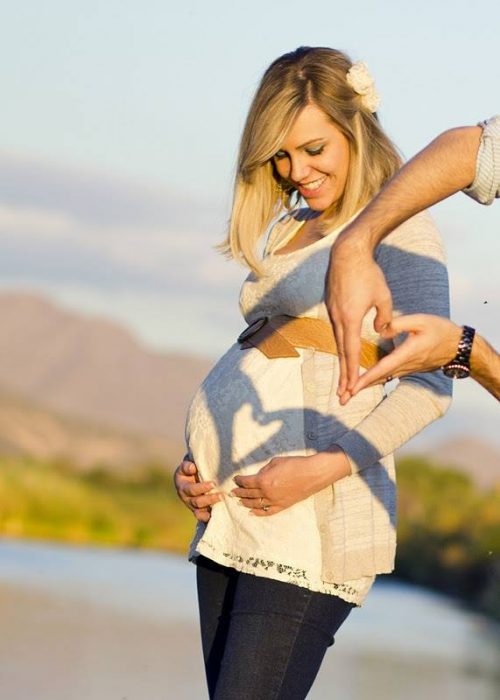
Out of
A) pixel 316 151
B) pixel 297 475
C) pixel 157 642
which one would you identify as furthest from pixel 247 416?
pixel 157 642

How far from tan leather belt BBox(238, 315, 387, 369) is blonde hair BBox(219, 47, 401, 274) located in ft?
0.43

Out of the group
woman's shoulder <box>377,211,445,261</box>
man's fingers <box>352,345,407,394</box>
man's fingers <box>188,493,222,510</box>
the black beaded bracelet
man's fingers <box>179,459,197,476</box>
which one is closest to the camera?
man's fingers <box>352,345,407,394</box>

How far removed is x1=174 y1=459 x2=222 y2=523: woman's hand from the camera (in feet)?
11.5

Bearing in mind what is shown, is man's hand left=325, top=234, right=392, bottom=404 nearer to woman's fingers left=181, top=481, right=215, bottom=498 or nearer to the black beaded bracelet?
→ the black beaded bracelet

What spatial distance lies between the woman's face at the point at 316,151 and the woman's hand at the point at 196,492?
603 millimetres

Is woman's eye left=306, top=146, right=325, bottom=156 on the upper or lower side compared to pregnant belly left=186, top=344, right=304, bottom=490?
upper

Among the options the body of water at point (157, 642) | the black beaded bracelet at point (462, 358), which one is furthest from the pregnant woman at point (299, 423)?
the body of water at point (157, 642)

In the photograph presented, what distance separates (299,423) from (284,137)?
563mm

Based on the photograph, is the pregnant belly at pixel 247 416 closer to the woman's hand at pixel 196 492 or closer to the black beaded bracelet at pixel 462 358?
the woman's hand at pixel 196 492

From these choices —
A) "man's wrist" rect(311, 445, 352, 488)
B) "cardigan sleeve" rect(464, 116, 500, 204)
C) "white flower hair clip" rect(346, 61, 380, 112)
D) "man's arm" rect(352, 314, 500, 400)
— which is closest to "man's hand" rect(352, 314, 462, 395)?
"man's arm" rect(352, 314, 500, 400)

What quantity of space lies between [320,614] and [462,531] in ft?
31.1

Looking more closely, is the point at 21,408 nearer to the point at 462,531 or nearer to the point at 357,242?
the point at 462,531

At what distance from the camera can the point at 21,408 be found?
18.6 meters

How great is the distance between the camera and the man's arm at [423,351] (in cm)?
222
